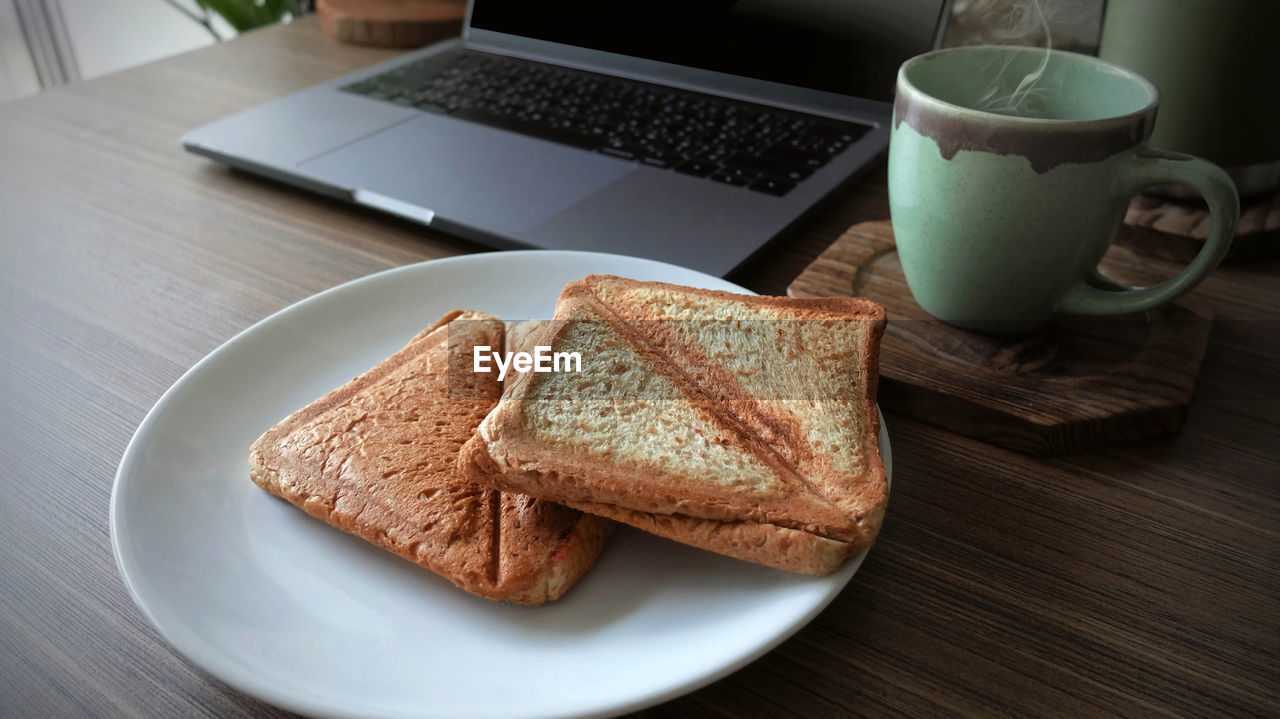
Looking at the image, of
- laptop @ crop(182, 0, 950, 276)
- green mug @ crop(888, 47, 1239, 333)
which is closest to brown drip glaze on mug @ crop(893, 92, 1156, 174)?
green mug @ crop(888, 47, 1239, 333)

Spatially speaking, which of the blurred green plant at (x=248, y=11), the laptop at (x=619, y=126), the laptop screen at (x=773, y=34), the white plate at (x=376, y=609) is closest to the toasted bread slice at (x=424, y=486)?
the white plate at (x=376, y=609)

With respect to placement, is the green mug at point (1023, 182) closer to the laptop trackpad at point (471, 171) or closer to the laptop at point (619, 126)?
the laptop at point (619, 126)

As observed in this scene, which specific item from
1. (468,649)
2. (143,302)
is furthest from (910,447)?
(143,302)

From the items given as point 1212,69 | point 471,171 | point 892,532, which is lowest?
point 892,532

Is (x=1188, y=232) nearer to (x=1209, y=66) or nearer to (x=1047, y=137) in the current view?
(x=1209, y=66)

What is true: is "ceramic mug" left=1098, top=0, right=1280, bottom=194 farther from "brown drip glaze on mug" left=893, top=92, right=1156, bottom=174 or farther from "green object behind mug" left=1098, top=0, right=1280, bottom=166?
"brown drip glaze on mug" left=893, top=92, right=1156, bottom=174

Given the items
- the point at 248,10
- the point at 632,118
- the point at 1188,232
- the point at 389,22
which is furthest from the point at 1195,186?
the point at 248,10
